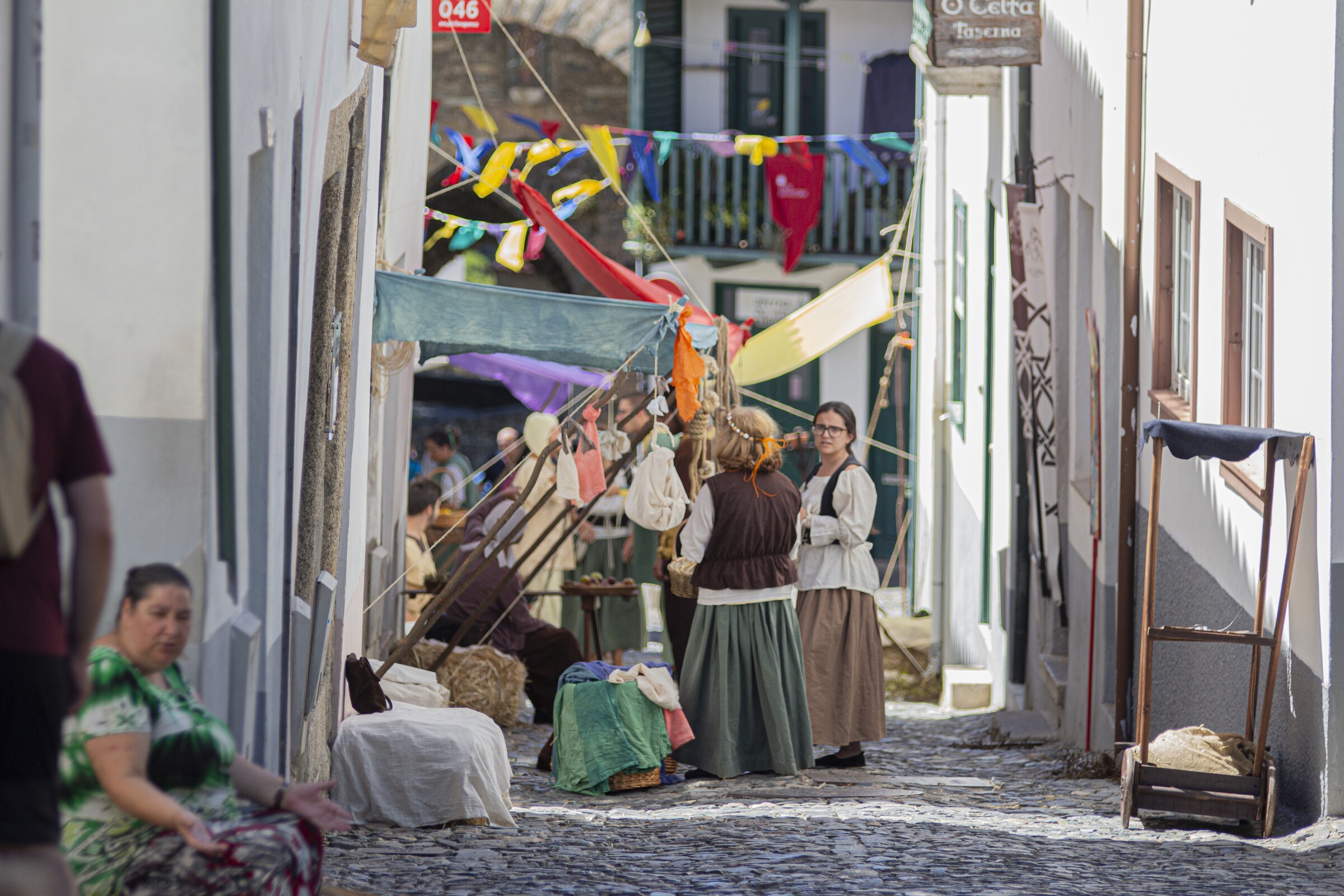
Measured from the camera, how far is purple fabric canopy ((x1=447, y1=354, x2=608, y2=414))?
12781 mm

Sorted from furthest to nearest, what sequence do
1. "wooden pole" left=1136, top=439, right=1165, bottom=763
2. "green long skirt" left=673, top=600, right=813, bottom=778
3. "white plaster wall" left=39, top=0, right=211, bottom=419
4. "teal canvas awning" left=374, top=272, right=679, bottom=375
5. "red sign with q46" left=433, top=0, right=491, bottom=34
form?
"red sign with q46" left=433, top=0, right=491, bottom=34
"green long skirt" left=673, top=600, right=813, bottom=778
"teal canvas awning" left=374, top=272, right=679, bottom=375
"wooden pole" left=1136, top=439, right=1165, bottom=763
"white plaster wall" left=39, top=0, right=211, bottom=419

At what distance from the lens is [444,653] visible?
29.1 ft

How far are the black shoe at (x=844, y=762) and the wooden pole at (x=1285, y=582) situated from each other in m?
2.50

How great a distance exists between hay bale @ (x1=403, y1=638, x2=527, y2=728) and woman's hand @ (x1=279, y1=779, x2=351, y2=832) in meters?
4.94

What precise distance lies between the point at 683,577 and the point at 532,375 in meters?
5.98

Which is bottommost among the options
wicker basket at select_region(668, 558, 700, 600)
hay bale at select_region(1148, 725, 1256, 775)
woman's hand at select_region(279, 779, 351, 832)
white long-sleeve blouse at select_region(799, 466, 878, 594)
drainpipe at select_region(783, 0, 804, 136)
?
hay bale at select_region(1148, 725, 1256, 775)

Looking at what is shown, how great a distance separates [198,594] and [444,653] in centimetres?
486

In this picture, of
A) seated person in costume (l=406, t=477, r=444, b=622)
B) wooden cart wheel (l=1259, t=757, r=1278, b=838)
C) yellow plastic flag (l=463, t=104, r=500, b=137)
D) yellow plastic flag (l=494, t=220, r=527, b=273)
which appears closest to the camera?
wooden cart wheel (l=1259, t=757, r=1278, b=838)

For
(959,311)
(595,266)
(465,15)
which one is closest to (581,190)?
(465,15)

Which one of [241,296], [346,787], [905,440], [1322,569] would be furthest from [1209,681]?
[905,440]

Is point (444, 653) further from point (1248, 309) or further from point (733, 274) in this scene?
point (733, 274)

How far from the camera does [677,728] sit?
299 inches

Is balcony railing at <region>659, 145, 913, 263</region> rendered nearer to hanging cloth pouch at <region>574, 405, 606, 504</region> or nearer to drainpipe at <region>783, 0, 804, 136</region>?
drainpipe at <region>783, 0, 804, 136</region>

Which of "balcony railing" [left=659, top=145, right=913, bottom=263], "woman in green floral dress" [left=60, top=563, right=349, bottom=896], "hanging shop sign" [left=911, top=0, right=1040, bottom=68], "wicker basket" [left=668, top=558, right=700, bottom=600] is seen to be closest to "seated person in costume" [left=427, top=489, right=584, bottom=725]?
"wicker basket" [left=668, top=558, right=700, bottom=600]
